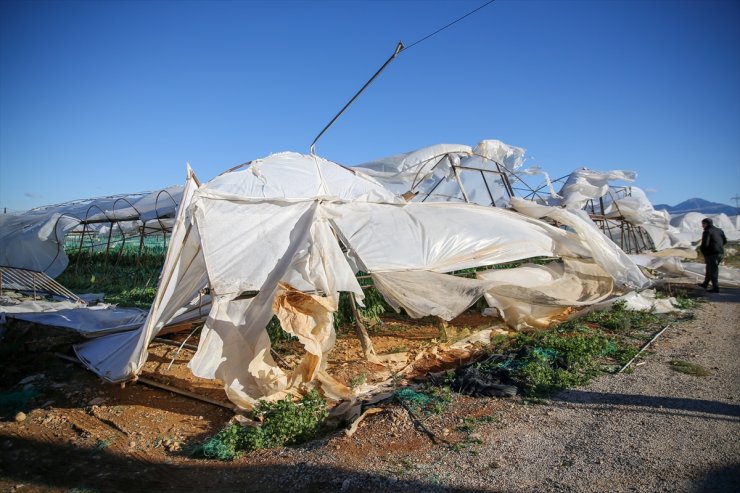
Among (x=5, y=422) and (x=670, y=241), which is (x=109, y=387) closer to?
(x=5, y=422)

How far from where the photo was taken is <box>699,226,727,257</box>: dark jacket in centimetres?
973

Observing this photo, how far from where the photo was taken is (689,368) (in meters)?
5.04

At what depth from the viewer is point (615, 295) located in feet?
23.4

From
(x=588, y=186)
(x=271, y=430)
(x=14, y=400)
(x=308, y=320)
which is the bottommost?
(x=14, y=400)

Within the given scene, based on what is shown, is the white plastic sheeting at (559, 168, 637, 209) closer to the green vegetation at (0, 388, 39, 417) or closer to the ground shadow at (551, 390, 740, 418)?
the ground shadow at (551, 390, 740, 418)

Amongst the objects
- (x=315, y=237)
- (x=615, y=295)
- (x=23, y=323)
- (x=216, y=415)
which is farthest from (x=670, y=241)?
(x=23, y=323)

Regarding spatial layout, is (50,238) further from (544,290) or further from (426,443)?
(426,443)

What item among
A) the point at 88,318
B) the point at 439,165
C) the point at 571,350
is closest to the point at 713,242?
the point at 439,165

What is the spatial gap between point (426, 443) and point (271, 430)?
130 cm

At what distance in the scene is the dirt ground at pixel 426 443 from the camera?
3.13 m

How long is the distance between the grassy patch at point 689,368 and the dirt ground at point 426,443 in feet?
0.28

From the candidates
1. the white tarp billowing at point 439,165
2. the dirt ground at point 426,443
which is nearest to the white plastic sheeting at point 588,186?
the white tarp billowing at point 439,165

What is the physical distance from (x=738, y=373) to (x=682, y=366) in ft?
1.58

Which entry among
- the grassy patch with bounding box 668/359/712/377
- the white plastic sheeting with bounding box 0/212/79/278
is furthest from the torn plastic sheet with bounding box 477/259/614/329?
the white plastic sheeting with bounding box 0/212/79/278
